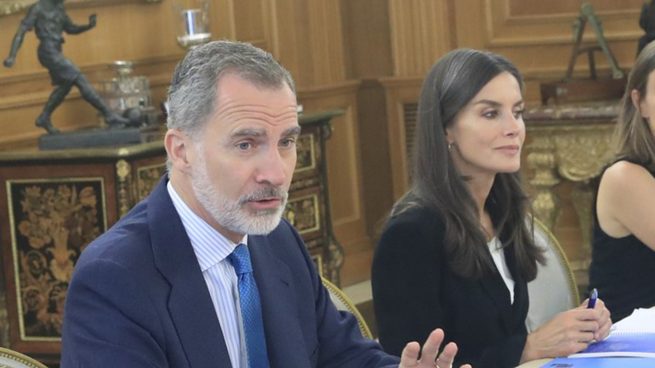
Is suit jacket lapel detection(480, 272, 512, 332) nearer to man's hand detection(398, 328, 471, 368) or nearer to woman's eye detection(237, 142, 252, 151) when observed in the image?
man's hand detection(398, 328, 471, 368)

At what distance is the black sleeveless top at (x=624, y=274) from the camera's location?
319 centimetres

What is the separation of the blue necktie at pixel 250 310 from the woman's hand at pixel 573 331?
0.64 m

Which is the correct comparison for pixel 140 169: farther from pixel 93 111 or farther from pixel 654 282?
pixel 654 282

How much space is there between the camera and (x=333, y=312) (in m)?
2.30

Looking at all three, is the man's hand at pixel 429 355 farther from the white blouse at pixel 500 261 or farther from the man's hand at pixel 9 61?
the man's hand at pixel 9 61

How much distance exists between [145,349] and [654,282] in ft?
5.47

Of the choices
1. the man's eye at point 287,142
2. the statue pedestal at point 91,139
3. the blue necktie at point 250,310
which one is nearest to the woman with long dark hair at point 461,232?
→ the blue necktie at point 250,310

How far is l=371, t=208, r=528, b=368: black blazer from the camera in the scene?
108 inches

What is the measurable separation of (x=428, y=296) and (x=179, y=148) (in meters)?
0.88

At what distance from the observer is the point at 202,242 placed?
2035 mm

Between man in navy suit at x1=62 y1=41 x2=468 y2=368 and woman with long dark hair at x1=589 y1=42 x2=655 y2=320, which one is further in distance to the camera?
woman with long dark hair at x1=589 y1=42 x2=655 y2=320

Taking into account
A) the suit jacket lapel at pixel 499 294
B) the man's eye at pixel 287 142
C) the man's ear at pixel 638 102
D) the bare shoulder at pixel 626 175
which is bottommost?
the suit jacket lapel at pixel 499 294

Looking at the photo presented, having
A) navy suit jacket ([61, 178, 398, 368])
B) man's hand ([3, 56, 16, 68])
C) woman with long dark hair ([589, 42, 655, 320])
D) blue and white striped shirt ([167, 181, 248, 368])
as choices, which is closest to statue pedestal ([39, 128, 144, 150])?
man's hand ([3, 56, 16, 68])

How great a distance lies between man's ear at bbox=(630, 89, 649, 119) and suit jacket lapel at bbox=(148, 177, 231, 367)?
159cm
